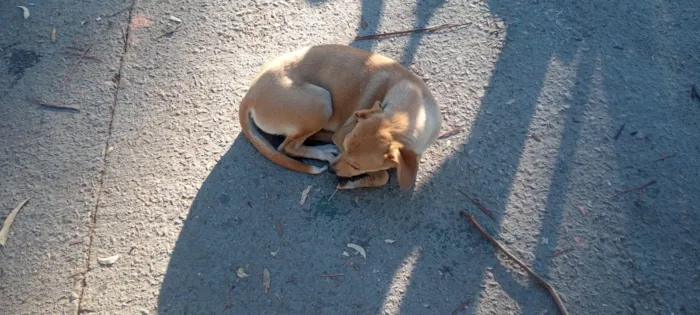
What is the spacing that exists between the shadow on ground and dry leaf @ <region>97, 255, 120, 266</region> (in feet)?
1.19

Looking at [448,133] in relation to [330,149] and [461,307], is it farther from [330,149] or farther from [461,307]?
[461,307]

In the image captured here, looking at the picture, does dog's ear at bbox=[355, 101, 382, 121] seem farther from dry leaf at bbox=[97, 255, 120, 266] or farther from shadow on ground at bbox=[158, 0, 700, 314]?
dry leaf at bbox=[97, 255, 120, 266]

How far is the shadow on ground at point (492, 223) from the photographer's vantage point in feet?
9.91

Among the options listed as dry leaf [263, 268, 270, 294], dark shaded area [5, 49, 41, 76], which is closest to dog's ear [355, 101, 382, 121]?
dry leaf [263, 268, 270, 294]

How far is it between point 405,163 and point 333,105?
2.41ft

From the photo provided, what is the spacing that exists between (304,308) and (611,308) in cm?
172

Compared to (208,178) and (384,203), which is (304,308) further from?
(208,178)

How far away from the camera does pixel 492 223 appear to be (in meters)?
3.27

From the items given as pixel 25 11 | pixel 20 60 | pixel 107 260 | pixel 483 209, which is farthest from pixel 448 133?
pixel 25 11

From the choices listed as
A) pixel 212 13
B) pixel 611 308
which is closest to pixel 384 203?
pixel 611 308

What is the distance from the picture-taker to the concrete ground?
3.07 meters

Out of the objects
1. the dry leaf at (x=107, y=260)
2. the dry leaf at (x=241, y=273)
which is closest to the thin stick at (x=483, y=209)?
the dry leaf at (x=241, y=273)

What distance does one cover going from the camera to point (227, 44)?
4.27 metres

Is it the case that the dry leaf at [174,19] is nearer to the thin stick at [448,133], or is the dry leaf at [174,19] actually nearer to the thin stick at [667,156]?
the thin stick at [448,133]
